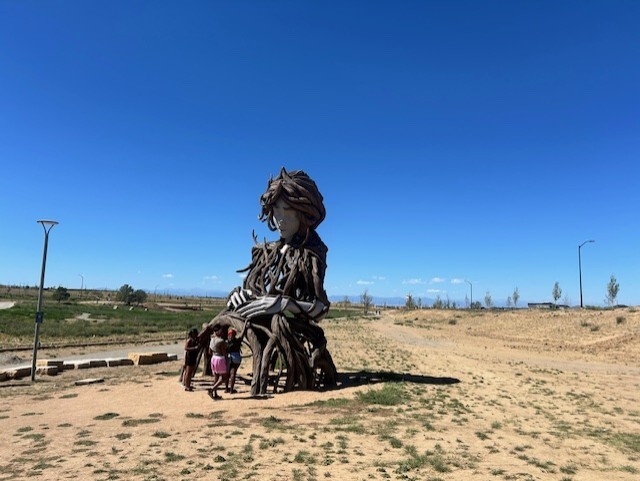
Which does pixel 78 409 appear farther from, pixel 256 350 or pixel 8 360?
pixel 8 360

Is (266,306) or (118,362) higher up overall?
(266,306)

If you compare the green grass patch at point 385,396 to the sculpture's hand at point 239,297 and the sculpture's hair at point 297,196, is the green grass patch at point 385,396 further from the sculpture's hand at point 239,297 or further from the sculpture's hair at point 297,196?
the sculpture's hair at point 297,196

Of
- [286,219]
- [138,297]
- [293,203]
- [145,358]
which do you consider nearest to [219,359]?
[286,219]

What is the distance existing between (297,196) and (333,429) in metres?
8.08

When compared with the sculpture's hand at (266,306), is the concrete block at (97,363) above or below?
below

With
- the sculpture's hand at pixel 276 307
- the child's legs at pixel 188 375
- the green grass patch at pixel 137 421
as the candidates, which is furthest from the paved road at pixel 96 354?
the green grass patch at pixel 137 421

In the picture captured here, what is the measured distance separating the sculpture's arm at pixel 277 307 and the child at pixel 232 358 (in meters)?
0.78

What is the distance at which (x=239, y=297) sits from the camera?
15.4 m

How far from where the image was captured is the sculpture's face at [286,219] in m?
15.9

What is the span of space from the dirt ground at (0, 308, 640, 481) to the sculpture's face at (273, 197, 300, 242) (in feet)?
17.6

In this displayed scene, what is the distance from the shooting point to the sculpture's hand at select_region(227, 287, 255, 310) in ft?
49.6

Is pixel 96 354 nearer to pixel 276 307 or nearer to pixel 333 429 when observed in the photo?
pixel 276 307

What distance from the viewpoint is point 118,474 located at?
7.25 meters

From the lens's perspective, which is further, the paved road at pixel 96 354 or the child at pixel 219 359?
the paved road at pixel 96 354
